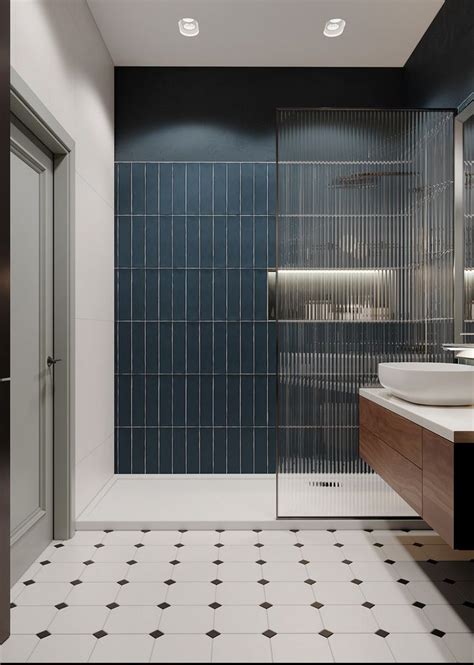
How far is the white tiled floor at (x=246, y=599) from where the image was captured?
6.09 feet

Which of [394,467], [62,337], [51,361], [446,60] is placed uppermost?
[446,60]

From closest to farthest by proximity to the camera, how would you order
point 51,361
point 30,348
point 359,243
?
point 30,348, point 51,361, point 359,243

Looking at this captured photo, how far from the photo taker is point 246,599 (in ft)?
7.22

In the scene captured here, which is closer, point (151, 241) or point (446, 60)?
point (446, 60)

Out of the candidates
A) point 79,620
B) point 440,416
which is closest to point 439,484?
point 440,416

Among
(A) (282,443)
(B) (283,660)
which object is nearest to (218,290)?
(A) (282,443)

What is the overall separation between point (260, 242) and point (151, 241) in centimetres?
81

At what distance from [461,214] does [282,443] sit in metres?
1.62

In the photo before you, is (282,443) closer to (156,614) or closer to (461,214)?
(156,614)

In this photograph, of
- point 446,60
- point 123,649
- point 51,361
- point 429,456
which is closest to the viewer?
point 123,649

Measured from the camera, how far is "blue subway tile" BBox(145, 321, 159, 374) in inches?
154

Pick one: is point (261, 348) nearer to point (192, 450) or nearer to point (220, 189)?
point (192, 450)

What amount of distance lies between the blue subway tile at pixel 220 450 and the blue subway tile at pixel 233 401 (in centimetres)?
11

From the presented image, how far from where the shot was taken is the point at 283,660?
1790 millimetres
